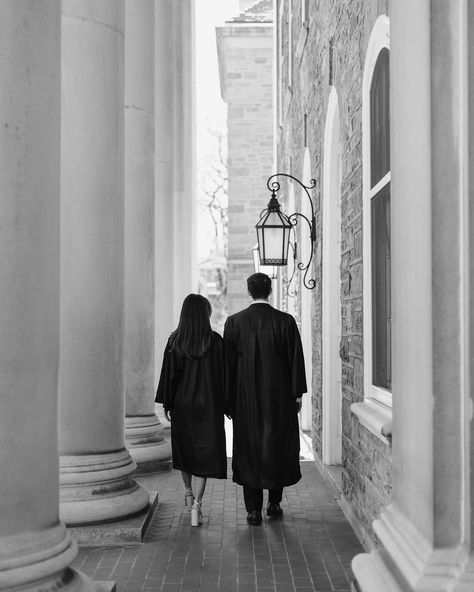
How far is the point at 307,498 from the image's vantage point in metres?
8.28

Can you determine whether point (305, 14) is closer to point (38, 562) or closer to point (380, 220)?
point (380, 220)

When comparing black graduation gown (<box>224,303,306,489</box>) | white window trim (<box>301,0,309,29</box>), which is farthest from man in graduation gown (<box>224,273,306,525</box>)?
white window trim (<box>301,0,309,29</box>)

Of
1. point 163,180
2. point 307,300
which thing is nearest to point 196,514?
point 307,300

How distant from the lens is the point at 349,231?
7555mm

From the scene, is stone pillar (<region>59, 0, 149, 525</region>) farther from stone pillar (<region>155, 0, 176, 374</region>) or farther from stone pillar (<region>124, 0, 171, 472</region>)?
stone pillar (<region>155, 0, 176, 374</region>)

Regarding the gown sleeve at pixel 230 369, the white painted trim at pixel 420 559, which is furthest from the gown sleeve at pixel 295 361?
the white painted trim at pixel 420 559

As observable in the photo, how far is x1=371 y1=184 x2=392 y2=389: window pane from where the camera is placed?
5.98 meters

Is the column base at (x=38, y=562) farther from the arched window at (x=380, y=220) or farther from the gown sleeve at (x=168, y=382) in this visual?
the gown sleeve at (x=168, y=382)

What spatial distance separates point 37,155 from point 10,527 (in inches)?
58.5

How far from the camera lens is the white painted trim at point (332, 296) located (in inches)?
364

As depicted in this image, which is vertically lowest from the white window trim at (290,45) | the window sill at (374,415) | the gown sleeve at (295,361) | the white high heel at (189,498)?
the white high heel at (189,498)

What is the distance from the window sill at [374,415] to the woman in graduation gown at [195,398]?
117 centimetres

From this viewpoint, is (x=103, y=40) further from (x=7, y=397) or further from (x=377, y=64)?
(x=7, y=397)

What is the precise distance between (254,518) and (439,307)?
4324 mm
